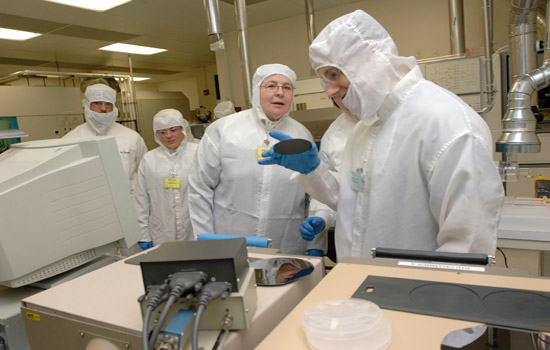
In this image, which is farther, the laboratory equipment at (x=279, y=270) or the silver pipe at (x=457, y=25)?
the silver pipe at (x=457, y=25)

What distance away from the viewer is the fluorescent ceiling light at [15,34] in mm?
3986

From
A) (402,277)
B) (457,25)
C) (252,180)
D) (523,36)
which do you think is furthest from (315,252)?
(457,25)

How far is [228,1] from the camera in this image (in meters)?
3.67

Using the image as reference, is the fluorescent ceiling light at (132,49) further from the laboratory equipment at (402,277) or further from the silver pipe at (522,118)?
the laboratory equipment at (402,277)

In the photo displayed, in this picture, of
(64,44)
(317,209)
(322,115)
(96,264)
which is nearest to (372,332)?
(96,264)

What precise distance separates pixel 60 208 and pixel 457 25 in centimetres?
344

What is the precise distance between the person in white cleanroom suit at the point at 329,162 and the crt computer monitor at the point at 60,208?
2.08ft

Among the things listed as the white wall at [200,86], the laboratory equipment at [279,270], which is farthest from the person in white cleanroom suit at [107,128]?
the white wall at [200,86]

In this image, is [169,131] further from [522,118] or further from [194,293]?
[194,293]

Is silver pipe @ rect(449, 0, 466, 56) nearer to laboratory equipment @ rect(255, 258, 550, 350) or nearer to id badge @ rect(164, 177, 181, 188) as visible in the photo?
id badge @ rect(164, 177, 181, 188)

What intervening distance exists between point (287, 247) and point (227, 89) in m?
3.65

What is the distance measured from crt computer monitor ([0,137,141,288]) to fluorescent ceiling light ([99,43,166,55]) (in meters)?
4.45

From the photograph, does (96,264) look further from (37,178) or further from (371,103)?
(371,103)

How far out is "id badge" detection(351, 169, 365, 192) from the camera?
112cm
